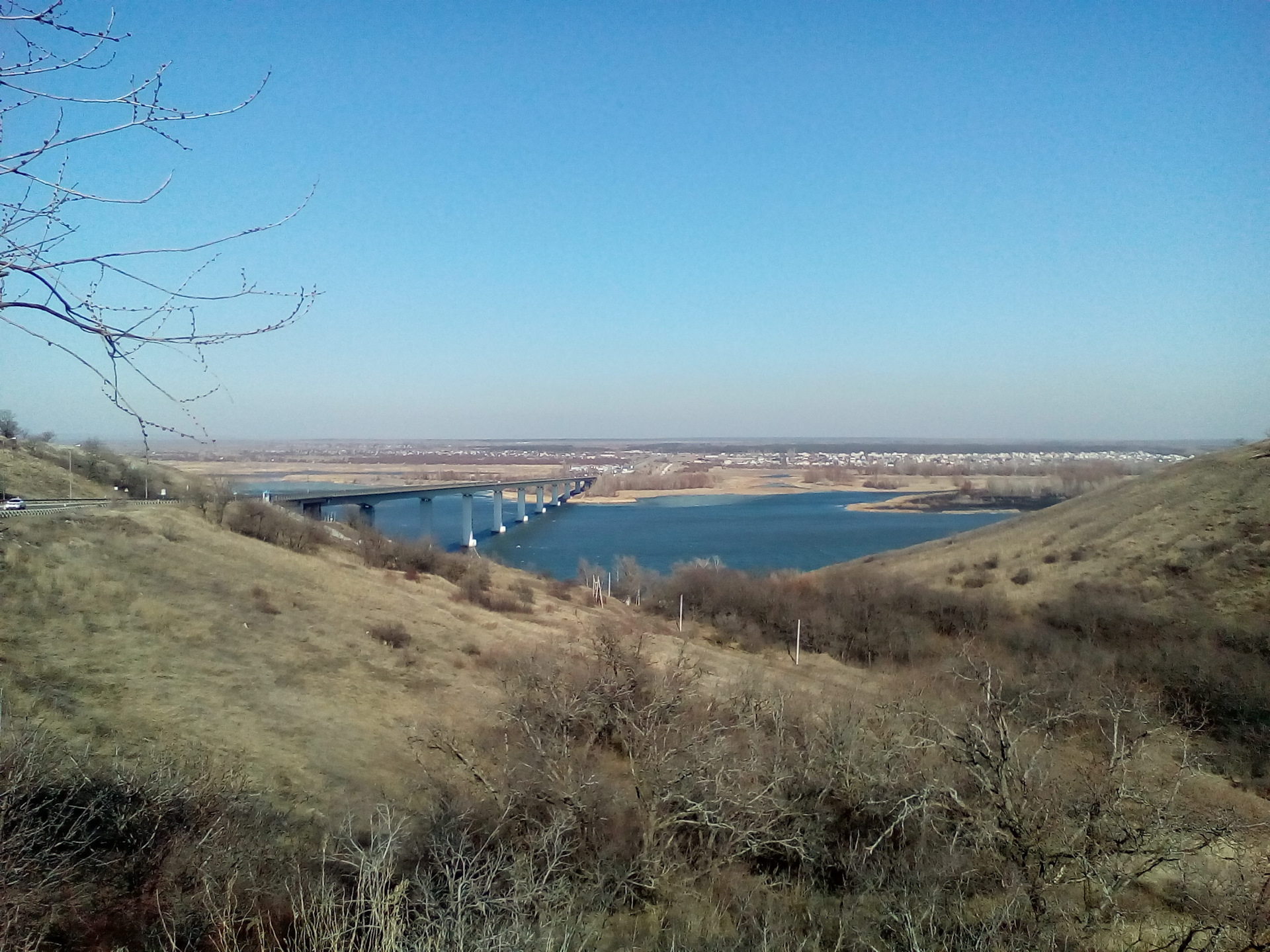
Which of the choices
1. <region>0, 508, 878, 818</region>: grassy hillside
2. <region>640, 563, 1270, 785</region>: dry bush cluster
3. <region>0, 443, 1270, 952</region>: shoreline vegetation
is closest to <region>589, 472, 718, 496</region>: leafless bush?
<region>640, 563, 1270, 785</region>: dry bush cluster

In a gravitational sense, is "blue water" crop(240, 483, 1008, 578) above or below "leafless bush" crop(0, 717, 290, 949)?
below

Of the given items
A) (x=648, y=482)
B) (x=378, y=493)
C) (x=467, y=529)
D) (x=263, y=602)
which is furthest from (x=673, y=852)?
(x=648, y=482)

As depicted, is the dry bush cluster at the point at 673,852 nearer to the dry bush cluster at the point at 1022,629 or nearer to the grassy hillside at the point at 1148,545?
the dry bush cluster at the point at 1022,629

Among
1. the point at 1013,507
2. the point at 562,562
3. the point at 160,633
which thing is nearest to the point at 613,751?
the point at 160,633

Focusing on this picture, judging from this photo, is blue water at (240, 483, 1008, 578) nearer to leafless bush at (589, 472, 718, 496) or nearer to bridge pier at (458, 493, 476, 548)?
bridge pier at (458, 493, 476, 548)

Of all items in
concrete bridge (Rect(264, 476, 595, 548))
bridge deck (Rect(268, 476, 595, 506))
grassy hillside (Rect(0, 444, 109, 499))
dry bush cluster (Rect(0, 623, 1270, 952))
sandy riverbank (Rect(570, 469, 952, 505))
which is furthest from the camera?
sandy riverbank (Rect(570, 469, 952, 505))

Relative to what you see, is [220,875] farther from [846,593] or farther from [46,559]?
[846,593]

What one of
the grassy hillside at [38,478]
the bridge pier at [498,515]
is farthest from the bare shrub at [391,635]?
the bridge pier at [498,515]
